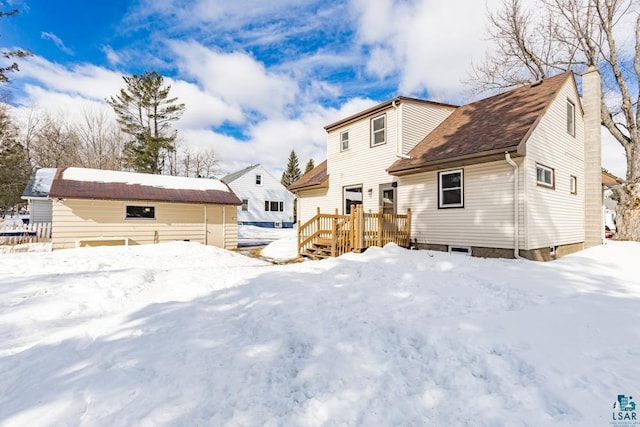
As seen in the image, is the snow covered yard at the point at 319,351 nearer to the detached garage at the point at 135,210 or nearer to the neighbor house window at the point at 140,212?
the detached garage at the point at 135,210

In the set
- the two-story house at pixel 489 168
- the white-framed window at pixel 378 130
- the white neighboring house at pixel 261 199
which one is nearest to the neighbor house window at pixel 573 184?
the two-story house at pixel 489 168

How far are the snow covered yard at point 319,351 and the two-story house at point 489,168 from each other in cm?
322

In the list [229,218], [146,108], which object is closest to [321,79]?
[229,218]

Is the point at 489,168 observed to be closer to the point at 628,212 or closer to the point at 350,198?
the point at 350,198

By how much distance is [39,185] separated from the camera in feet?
53.8

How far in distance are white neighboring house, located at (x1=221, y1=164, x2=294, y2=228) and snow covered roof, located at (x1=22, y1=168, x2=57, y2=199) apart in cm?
1488

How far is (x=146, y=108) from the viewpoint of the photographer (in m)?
29.8

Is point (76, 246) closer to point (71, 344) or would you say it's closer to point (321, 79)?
point (71, 344)

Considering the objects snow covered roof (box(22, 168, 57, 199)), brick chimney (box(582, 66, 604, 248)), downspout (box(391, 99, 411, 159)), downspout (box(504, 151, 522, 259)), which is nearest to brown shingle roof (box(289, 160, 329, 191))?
downspout (box(391, 99, 411, 159))

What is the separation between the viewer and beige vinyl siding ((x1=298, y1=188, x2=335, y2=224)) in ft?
50.6

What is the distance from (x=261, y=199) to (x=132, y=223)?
755 inches

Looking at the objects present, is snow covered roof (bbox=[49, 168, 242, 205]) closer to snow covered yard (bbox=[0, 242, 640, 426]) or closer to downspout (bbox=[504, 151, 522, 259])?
snow covered yard (bbox=[0, 242, 640, 426])

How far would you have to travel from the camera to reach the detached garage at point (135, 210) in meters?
12.2

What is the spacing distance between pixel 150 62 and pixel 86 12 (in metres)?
17.9
